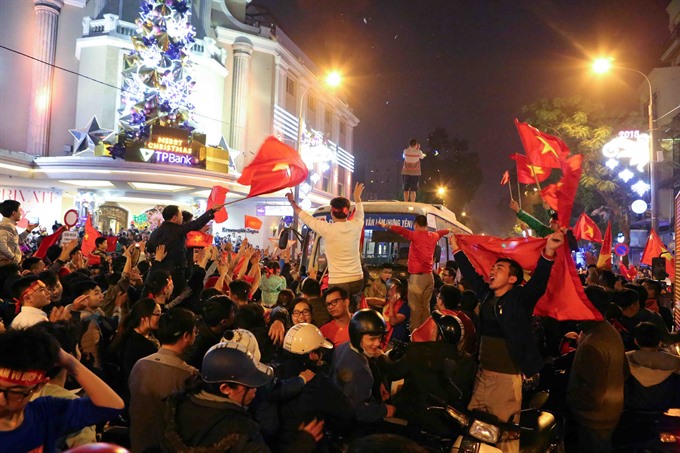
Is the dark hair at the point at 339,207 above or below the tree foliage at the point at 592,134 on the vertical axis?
below

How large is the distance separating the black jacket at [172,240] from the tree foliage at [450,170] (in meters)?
48.8

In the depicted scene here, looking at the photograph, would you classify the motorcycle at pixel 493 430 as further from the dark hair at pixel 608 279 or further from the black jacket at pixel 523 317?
the dark hair at pixel 608 279

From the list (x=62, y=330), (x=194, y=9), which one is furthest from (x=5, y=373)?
(x=194, y=9)

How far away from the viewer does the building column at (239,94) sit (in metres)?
34.9

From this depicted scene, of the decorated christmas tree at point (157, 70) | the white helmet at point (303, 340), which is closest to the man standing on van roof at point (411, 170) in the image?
the white helmet at point (303, 340)

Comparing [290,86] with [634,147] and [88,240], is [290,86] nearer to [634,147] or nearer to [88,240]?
[634,147]

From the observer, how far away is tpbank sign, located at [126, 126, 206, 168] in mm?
26167

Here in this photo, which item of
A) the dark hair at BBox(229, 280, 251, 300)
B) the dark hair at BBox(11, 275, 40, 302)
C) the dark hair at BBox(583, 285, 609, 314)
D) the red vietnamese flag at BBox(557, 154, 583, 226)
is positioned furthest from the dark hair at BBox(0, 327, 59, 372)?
the red vietnamese flag at BBox(557, 154, 583, 226)

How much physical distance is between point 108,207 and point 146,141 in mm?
5434

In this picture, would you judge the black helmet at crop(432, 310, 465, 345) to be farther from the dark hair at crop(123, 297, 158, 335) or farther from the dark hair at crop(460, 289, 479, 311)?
the dark hair at crop(123, 297, 158, 335)

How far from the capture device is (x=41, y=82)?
94.7 feet

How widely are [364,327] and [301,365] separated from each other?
0.56 m

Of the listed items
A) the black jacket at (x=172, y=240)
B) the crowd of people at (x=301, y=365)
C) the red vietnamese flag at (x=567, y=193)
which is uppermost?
the red vietnamese flag at (x=567, y=193)

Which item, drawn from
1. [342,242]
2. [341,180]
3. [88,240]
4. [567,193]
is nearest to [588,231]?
[567,193]
